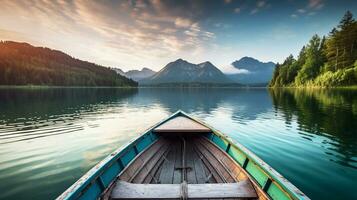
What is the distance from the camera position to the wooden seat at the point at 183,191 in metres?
4.23

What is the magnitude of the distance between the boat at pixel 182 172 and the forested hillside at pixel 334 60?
78585mm

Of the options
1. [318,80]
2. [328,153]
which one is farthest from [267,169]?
[318,80]

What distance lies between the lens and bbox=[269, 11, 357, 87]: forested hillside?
219 ft

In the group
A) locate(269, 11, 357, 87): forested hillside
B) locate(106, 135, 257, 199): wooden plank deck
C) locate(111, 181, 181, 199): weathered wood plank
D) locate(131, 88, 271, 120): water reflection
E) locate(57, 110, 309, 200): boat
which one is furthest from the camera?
locate(269, 11, 357, 87): forested hillside

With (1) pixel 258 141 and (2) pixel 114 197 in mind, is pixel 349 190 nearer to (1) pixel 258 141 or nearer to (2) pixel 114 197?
(1) pixel 258 141

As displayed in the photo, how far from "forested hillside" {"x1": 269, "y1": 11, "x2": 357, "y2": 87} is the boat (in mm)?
78585

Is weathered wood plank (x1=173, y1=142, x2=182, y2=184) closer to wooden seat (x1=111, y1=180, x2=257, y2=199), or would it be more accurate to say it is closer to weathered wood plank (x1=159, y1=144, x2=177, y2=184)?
weathered wood plank (x1=159, y1=144, x2=177, y2=184)

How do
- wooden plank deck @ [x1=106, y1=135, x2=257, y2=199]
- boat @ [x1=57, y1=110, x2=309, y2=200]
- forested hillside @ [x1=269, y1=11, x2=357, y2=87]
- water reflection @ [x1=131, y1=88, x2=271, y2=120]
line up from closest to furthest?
boat @ [x1=57, y1=110, x2=309, y2=200]
wooden plank deck @ [x1=106, y1=135, x2=257, y2=199]
water reflection @ [x1=131, y1=88, x2=271, y2=120]
forested hillside @ [x1=269, y1=11, x2=357, y2=87]

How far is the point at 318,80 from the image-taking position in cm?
7562

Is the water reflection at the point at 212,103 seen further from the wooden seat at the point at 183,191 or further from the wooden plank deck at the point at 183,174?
the wooden seat at the point at 183,191

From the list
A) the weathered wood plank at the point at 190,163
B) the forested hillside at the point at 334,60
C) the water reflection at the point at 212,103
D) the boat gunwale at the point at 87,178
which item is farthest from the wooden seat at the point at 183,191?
the forested hillside at the point at 334,60

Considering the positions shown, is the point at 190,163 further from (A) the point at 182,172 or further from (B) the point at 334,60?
(B) the point at 334,60

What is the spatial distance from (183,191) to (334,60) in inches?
3862

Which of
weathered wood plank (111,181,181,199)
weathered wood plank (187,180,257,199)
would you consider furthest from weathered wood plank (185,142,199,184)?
weathered wood plank (111,181,181,199)
